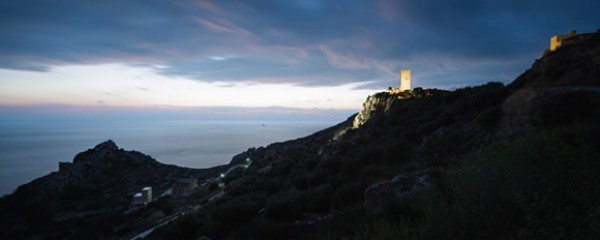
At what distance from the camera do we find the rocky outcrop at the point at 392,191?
21.4 ft

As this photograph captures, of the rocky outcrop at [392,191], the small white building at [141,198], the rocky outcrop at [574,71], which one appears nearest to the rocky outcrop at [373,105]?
the rocky outcrop at [574,71]

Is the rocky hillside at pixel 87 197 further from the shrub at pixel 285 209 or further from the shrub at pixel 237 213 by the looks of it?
the shrub at pixel 285 209

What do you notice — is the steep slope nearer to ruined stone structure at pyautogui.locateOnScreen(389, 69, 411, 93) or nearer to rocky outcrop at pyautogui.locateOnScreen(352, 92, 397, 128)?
rocky outcrop at pyautogui.locateOnScreen(352, 92, 397, 128)

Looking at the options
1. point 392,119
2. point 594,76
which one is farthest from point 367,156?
point 594,76

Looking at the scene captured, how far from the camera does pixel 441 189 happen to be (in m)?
6.34

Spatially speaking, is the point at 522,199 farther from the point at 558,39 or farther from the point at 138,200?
the point at 558,39

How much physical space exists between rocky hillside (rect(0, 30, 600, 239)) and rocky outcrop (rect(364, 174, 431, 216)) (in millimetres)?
36

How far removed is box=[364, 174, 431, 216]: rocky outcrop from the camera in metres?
6.51

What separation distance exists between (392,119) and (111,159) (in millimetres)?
45409

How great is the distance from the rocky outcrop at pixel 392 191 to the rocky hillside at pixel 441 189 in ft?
0.12

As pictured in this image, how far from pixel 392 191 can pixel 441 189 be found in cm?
111

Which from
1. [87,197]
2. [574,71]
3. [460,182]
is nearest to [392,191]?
[460,182]

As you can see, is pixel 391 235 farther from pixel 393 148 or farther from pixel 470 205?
pixel 393 148

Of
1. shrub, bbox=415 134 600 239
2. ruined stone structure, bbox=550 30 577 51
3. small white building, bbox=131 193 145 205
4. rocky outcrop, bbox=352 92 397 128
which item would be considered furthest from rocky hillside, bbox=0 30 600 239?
rocky outcrop, bbox=352 92 397 128
